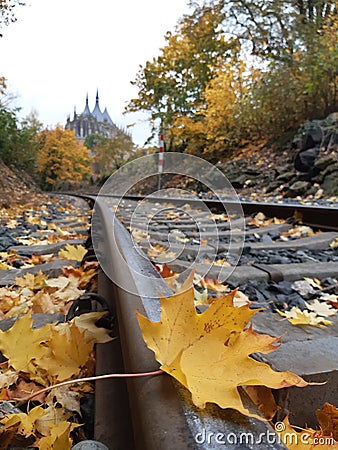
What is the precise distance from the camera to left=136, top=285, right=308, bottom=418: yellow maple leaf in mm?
532

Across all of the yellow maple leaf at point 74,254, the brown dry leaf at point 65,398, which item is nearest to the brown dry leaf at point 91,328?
the brown dry leaf at point 65,398

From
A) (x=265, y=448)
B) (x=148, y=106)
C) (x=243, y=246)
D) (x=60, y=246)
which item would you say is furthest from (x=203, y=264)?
(x=148, y=106)

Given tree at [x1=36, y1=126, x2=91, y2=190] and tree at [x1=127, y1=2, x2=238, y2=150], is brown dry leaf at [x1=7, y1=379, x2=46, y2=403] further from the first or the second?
tree at [x1=36, y1=126, x2=91, y2=190]

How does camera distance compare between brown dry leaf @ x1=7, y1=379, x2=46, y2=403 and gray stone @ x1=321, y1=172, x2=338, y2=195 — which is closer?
brown dry leaf @ x1=7, y1=379, x2=46, y2=403

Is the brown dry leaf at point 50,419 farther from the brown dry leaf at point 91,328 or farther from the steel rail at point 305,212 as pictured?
the steel rail at point 305,212

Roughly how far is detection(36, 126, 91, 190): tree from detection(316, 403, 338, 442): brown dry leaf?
25188mm

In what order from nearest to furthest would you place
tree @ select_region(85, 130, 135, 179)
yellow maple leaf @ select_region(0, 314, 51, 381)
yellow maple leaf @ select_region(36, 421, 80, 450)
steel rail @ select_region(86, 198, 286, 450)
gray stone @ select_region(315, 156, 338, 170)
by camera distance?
steel rail @ select_region(86, 198, 286, 450) < yellow maple leaf @ select_region(36, 421, 80, 450) < yellow maple leaf @ select_region(0, 314, 51, 381) < gray stone @ select_region(315, 156, 338, 170) < tree @ select_region(85, 130, 135, 179)

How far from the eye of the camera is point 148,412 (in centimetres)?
48

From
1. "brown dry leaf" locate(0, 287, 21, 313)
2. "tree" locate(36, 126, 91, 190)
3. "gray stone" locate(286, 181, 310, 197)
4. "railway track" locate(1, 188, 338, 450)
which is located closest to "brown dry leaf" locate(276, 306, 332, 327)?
"railway track" locate(1, 188, 338, 450)

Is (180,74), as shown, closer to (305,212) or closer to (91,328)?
(305,212)

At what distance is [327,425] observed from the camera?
63 cm

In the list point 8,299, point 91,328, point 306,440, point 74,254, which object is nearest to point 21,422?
point 91,328

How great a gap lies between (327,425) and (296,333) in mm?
468

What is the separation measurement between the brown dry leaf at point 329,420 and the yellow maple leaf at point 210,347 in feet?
0.28
